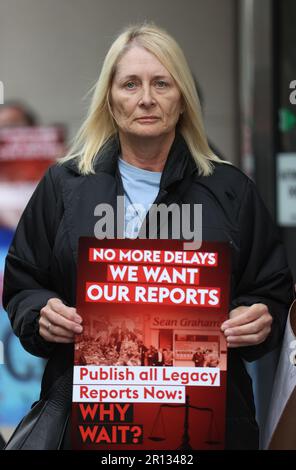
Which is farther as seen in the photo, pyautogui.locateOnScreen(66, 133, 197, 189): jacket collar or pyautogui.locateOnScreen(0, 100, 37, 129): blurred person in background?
pyautogui.locateOnScreen(0, 100, 37, 129): blurred person in background

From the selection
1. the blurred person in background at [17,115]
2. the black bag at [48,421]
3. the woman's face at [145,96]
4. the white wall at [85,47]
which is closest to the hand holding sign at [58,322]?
the black bag at [48,421]

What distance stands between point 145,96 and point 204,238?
16.4 inches

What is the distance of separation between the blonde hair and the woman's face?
0.08 ft

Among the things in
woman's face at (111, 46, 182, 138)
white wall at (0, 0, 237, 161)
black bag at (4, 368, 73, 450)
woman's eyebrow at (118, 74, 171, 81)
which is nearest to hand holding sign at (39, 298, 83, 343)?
black bag at (4, 368, 73, 450)

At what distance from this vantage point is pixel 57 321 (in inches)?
103

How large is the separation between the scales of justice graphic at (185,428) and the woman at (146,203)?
14 centimetres

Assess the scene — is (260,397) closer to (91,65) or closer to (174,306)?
(91,65)

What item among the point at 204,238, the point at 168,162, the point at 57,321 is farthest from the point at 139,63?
the point at 57,321

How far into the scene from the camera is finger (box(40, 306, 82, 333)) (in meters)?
2.58

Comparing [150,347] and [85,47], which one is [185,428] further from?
[85,47]

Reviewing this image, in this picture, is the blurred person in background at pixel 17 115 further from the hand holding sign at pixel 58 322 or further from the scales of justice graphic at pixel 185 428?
the scales of justice graphic at pixel 185 428

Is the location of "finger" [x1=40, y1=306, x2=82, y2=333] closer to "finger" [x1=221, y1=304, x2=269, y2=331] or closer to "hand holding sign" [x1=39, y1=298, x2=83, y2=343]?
"hand holding sign" [x1=39, y1=298, x2=83, y2=343]

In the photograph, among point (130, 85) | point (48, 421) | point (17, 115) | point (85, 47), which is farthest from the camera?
point (17, 115)

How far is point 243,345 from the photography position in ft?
8.65
